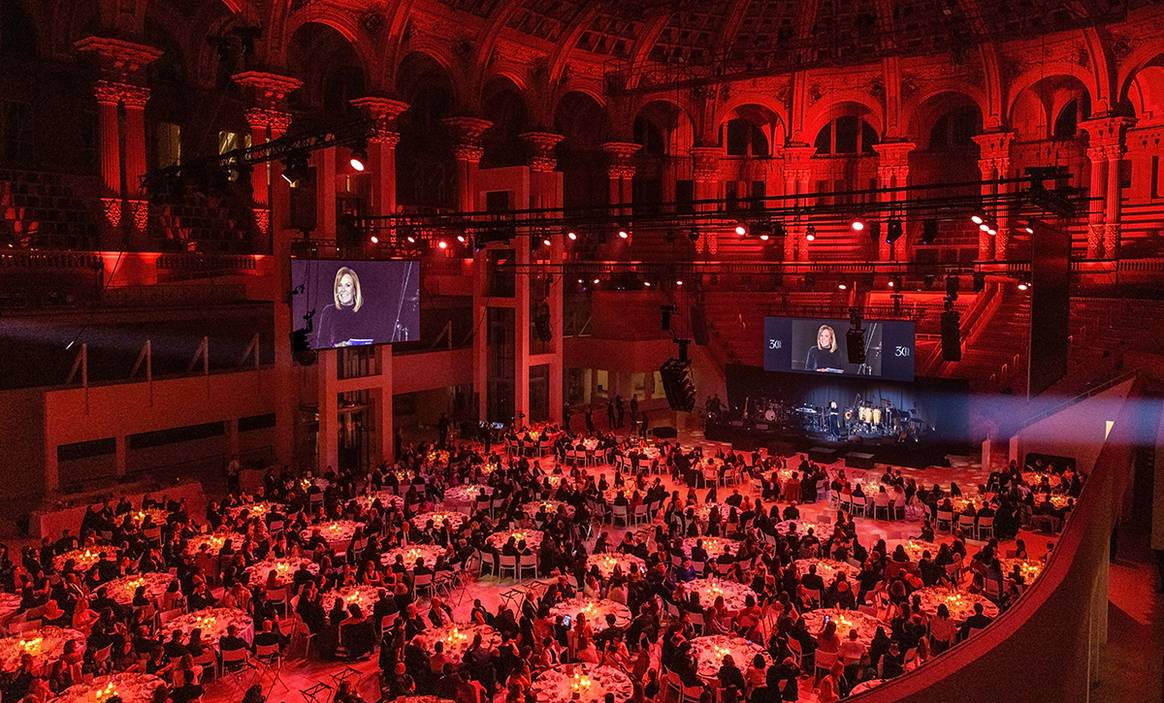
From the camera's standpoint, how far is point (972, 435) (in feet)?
79.0

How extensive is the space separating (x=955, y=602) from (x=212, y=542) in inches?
463

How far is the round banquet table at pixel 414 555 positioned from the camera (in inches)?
552

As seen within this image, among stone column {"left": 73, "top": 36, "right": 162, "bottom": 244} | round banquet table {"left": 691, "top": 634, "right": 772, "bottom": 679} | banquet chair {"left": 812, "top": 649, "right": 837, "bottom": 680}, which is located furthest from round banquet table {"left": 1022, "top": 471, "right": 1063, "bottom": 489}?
stone column {"left": 73, "top": 36, "right": 162, "bottom": 244}

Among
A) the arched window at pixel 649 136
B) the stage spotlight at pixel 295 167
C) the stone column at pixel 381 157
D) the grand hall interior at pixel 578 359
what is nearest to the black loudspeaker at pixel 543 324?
the grand hall interior at pixel 578 359

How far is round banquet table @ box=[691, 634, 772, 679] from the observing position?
10.2 meters

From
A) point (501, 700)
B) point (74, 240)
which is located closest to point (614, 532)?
point (501, 700)

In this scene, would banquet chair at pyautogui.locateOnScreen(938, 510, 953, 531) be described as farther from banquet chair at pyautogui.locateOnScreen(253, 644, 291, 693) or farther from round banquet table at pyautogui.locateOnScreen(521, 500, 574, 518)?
banquet chair at pyautogui.locateOnScreen(253, 644, 291, 693)

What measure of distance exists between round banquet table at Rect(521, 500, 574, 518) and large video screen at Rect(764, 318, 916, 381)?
1142 centimetres

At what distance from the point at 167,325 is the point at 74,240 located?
12.6 ft

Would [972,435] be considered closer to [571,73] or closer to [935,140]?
[935,140]

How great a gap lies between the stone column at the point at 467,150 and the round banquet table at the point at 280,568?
15930 millimetres

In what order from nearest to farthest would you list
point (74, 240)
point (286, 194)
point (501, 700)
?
point (501, 700) → point (286, 194) → point (74, 240)

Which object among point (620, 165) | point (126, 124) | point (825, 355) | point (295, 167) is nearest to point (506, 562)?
point (295, 167)

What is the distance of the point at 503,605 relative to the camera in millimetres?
12031
